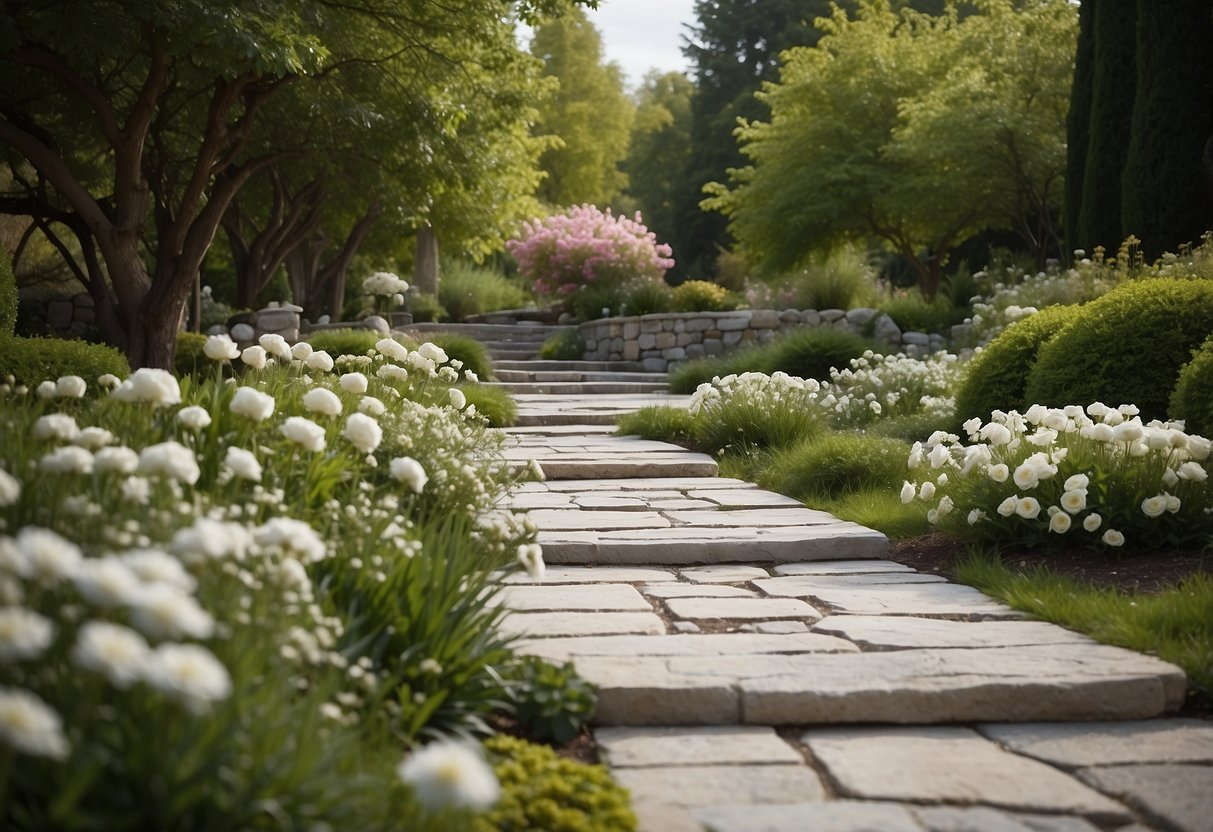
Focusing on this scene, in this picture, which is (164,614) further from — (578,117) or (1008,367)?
(578,117)

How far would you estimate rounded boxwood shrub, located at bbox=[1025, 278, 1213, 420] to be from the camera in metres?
6.65

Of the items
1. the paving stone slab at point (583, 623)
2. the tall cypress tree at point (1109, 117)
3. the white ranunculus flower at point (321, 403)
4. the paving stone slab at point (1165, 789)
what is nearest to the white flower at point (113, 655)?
the white ranunculus flower at point (321, 403)

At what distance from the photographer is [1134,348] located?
22.1 feet

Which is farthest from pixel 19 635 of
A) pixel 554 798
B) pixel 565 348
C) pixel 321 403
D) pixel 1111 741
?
pixel 565 348

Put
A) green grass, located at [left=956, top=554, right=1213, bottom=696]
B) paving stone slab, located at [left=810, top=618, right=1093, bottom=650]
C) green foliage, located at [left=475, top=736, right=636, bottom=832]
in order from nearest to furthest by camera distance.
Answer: green foliage, located at [left=475, top=736, right=636, bottom=832] → green grass, located at [left=956, top=554, right=1213, bottom=696] → paving stone slab, located at [left=810, top=618, right=1093, bottom=650]

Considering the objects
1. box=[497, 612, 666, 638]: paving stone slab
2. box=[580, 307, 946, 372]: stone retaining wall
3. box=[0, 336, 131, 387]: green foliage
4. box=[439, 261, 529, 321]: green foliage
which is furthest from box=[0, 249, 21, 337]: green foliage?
box=[439, 261, 529, 321]: green foliage

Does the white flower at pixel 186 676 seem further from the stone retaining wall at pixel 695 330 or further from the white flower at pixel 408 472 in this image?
the stone retaining wall at pixel 695 330

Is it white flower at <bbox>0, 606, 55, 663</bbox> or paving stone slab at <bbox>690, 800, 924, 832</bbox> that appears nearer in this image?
white flower at <bbox>0, 606, 55, 663</bbox>

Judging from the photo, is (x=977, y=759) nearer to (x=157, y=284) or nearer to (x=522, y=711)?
(x=522, y=711)

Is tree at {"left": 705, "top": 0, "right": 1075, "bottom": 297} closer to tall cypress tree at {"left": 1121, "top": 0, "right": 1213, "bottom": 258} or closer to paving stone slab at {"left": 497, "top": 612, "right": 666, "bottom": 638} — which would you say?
tall cypress tree at {"left": 1121, "top": 0, "right": 1213, "bottom": 258}

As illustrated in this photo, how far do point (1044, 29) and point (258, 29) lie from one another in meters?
13.1

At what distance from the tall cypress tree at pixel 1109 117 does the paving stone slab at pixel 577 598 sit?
11.4 meters

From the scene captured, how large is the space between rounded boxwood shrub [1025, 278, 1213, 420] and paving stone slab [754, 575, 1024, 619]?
3013 mm

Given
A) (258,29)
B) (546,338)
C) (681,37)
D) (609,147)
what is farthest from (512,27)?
(681,37)
